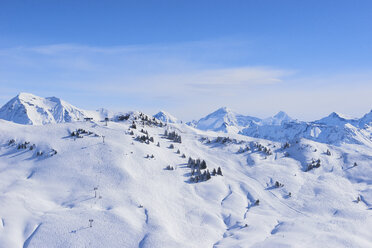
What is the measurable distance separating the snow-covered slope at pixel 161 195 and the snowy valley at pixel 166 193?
307mm

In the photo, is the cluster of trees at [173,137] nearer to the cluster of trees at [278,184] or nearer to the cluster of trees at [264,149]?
the cluster of trees at [264,149]

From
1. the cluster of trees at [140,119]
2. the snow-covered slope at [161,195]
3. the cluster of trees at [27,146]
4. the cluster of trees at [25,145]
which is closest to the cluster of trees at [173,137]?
the snow-covered slope at [161,195]

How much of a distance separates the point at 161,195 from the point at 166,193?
2.49m

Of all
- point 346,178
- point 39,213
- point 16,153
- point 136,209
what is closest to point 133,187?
point 136,209

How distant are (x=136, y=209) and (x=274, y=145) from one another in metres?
112

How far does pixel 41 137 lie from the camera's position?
4604 inches

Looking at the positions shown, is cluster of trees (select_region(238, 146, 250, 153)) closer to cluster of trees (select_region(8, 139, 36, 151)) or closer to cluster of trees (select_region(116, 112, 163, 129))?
cluster of trees (select_region(116, 112, 163, 129))

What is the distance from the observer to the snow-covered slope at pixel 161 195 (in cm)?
6297

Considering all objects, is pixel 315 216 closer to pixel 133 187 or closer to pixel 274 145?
pixel 133 187

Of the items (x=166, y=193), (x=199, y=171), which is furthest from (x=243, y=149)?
(x=166, y=193)

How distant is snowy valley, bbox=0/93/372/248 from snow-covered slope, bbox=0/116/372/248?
31 cm

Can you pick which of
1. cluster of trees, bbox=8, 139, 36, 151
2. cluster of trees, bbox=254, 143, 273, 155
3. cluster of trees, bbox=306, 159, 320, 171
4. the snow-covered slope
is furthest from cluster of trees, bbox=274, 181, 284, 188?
cluster of trees, bbox=8, 139, 36, 151

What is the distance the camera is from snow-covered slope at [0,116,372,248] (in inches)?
2479

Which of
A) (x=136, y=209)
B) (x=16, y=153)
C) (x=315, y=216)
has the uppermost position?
(x=16, y=153)
